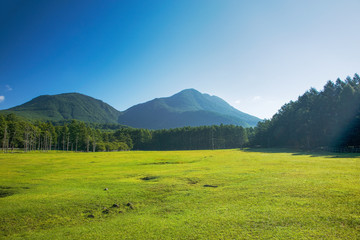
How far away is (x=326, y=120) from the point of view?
61.6 m

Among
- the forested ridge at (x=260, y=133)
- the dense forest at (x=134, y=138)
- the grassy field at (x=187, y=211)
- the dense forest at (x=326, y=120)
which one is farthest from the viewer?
the dense forest at (x=134, y=138)

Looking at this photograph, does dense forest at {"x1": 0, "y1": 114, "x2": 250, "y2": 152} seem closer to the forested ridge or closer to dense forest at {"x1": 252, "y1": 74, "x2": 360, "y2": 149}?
the forested ridge

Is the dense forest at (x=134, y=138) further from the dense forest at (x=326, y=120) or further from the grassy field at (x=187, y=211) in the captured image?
the grassy field at (x=187, y=211)

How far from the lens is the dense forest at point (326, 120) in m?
52.1

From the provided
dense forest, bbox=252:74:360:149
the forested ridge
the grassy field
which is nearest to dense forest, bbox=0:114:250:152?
the forested ridge

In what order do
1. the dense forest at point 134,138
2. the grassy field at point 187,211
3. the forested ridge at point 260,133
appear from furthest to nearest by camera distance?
the dense forest at point 134,138, the forested ridge at point 260,133, the grassy field at point 187,211

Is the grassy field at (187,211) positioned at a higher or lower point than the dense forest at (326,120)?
lower

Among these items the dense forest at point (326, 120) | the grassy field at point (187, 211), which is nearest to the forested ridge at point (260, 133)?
the dense forest at point (326, 120)

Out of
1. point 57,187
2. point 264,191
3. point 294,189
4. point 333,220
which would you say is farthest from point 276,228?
point 57,187

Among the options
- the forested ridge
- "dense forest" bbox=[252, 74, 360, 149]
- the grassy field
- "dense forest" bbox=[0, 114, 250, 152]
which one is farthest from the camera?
"dense forest" bbox=[0, 114, 250, 152]

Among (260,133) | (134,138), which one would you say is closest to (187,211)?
(260,133)

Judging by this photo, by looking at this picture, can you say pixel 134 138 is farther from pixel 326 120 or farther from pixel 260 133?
pixel 326 120

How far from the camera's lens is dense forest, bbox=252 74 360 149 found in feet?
171

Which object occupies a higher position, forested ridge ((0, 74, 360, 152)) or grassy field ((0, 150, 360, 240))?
forested ridge ((0, 74, 360, 152))
